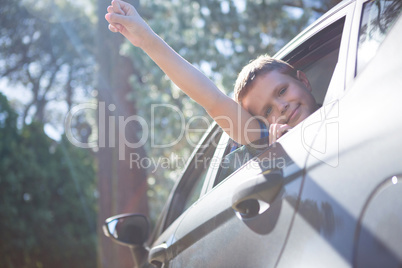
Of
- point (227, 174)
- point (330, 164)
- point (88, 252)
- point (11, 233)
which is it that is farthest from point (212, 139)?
point (88, 252)

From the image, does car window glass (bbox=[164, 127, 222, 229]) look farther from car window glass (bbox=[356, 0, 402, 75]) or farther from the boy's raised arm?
car window glass (bbox=[356, 0, 402, 75])

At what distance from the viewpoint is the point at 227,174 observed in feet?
5.58

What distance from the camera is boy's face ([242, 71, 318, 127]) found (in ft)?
5.74

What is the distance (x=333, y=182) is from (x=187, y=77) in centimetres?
91

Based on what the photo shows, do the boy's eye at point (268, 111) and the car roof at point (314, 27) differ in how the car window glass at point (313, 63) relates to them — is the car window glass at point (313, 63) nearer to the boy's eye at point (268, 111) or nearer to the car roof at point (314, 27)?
the car roof at point (314, 27)

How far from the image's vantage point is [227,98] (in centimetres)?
182

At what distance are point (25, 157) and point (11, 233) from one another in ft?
5.07

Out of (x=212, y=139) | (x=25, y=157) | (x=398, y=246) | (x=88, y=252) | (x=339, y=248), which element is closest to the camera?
(x=398, y=246)

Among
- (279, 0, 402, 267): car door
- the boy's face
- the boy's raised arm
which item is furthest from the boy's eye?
(279, 0, 402, 267): car door

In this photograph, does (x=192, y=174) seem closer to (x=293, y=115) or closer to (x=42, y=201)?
(x=293, y=115)

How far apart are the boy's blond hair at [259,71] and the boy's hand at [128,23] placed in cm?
46

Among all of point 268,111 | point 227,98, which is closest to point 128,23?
point 227,98

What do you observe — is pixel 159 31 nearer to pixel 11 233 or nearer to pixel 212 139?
pixel 11 233

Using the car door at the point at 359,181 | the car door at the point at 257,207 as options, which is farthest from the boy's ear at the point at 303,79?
the car door at the point at 359,181
